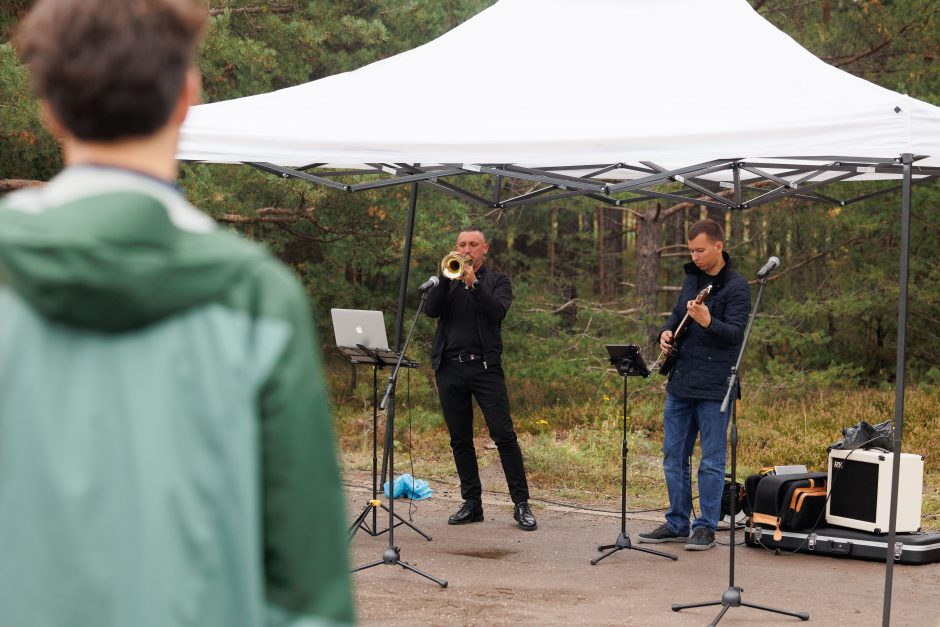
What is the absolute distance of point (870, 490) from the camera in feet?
22.3

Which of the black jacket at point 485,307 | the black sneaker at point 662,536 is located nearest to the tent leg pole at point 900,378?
the black sneaker at point 662,536

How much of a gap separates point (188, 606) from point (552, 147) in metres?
4.46

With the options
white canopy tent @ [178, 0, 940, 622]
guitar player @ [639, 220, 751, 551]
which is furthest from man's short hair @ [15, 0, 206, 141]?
guitar player @ [639, 220, 751, 551]

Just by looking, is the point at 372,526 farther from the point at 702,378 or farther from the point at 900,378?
the point at 900,378

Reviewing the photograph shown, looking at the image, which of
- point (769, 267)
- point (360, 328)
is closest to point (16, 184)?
point (360, 328)

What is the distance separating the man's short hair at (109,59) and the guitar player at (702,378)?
17.5ft

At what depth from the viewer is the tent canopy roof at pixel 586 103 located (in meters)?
5.18

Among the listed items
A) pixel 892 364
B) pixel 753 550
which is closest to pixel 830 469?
pixel 753 550

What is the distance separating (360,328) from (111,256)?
522 centimetres

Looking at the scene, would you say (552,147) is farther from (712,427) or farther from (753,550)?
(753,550)

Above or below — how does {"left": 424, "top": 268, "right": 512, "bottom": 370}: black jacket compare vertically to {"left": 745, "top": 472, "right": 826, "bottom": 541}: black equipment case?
above

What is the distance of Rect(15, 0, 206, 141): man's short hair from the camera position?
1214mm

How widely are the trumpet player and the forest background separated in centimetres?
165

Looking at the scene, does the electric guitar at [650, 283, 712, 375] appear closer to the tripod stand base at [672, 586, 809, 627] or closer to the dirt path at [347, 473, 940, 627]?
the dirt path at [347, 473, 940, 627]
